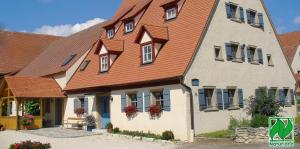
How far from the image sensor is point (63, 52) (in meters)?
33.1

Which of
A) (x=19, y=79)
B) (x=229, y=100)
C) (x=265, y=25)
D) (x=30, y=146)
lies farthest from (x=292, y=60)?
(x=30, y=146)

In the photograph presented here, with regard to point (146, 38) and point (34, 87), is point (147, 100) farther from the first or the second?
point (34, 87)

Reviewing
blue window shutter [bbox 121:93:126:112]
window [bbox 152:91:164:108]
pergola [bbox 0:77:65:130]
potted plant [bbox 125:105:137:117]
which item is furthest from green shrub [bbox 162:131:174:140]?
pergola [bbox 0:77:65:130]

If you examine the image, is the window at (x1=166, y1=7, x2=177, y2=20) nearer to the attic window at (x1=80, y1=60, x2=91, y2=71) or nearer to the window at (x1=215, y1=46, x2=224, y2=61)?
the window at (x1=215, y1=46, x2=224, y2=61)

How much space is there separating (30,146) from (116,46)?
10.4 metres

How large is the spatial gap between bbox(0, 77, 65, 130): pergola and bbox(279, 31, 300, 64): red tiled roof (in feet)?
74.5

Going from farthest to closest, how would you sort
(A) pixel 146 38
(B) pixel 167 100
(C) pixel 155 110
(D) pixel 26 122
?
(D) pixel 26 122 < (A) pixel 146 38 < (C) pixel 155 110 < (B) pixel 167 100

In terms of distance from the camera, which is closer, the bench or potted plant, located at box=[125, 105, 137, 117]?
potted plant, located at box=[125, 105, 137, 117]

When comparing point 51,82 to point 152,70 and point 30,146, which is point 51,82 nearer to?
point 152,70

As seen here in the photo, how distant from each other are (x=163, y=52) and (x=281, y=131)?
1408 cm

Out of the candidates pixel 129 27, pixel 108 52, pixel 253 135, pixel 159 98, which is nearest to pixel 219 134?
pixel 253 135

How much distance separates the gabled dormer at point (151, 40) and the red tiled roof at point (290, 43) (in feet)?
67.2

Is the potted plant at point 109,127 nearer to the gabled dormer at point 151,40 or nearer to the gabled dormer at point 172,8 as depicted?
the gabled dormer at point 151,40

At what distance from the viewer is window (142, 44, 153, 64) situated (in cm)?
2097
